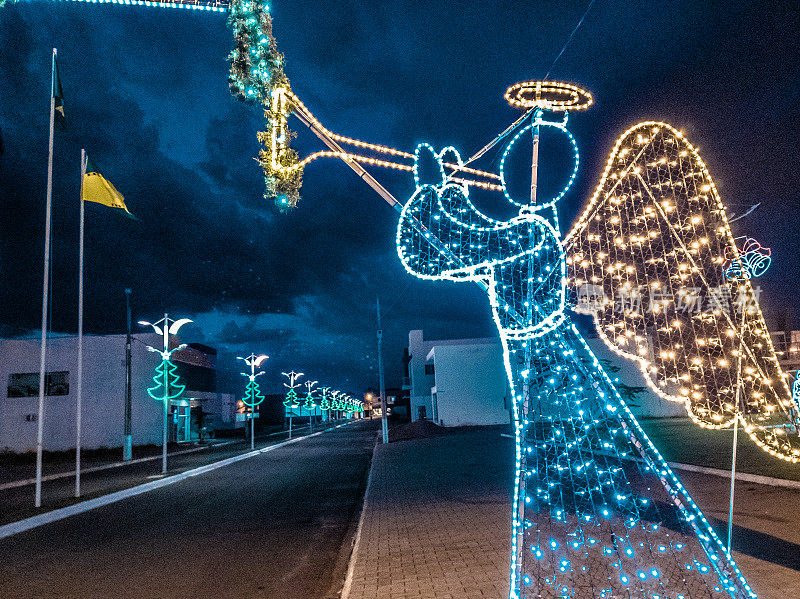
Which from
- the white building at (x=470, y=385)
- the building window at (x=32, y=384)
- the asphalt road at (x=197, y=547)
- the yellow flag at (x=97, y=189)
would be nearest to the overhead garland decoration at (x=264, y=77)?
the asphalt road at (x=197, y=547)

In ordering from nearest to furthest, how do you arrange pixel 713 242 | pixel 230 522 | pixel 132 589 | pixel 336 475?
pixel 713 242 → pixel 132 589 → pixel 230 522 → pixel 336 475

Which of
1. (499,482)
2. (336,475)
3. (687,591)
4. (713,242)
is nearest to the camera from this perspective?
(687,591)

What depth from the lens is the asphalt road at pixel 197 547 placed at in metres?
6.10

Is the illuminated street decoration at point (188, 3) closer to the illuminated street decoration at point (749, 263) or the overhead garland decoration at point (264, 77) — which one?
the overhead garland decoration at point (264, 77)

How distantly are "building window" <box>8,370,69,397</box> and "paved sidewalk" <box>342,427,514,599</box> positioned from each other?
93.6 ft

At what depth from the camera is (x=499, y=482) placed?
12.2 m

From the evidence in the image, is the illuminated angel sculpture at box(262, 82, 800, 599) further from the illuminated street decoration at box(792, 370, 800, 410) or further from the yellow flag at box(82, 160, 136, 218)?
the yellow flag at box(82, 160, 136, 218)

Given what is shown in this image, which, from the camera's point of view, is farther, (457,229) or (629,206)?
(629,206)

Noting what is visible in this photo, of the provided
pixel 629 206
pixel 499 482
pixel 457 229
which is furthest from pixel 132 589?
pixel 499 482

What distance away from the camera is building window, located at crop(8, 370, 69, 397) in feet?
117

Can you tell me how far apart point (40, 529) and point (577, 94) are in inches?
424

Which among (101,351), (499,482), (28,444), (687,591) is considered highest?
(101,351)

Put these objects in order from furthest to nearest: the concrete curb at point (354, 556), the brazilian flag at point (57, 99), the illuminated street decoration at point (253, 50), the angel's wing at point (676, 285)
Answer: the brazilian flag at point (57, 99) < the concrete curb at point (354, 556) < the angel's wing at point (676, 285) < the illuminated street decoration at point (253, 50)

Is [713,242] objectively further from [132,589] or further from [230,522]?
[230,522]
